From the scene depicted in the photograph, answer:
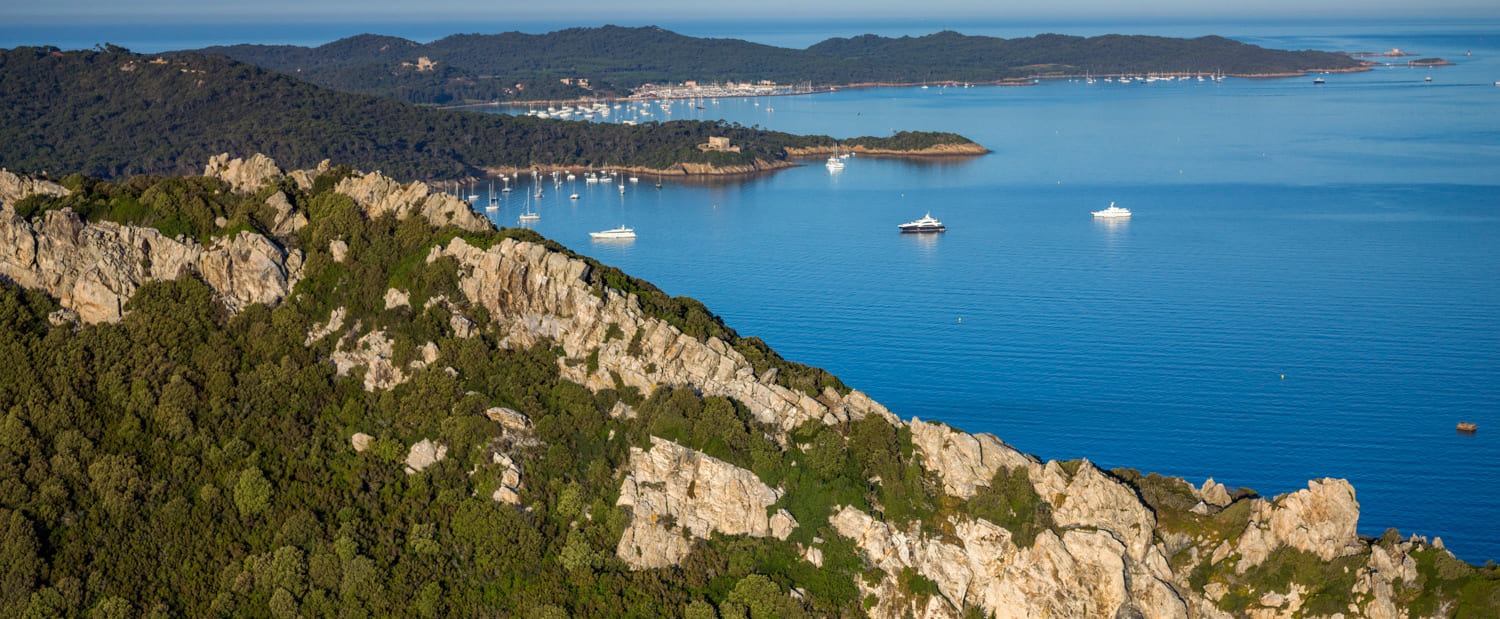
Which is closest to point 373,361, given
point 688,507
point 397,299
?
point 397,299

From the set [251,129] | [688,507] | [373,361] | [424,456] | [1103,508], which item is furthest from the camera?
[251,129]

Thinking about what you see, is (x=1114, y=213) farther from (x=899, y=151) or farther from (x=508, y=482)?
(x=508, y=482)

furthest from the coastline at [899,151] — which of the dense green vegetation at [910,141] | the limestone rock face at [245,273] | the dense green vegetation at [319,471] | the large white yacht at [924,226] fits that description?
the dense green vegetation at [319,471]

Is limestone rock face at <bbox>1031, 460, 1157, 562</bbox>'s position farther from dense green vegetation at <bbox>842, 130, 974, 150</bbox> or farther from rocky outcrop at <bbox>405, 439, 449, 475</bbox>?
dense green vegetation at <bbox>842, 130, 974, 150</bbox>

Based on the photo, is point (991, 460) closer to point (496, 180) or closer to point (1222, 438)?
point (1222, 438)

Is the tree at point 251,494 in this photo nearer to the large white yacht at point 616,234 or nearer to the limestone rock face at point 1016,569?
the limestone rock face at point 1016,569

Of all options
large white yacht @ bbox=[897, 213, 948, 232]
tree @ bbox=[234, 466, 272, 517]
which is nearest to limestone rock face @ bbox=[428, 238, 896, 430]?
tree @ bbox=[234, 466, 272, 517]
